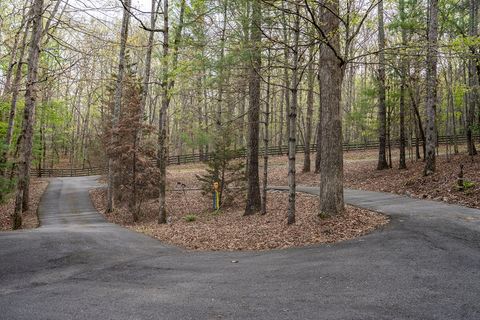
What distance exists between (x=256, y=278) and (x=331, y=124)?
4408 millimetres

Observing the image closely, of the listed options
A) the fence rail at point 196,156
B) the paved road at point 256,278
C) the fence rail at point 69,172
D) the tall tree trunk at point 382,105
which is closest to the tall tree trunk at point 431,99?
the tall tree trunk at point 382,105

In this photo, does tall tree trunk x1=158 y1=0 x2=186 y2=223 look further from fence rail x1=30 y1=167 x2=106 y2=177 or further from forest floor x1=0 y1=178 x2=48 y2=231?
fence rail x1=30 y1=167 x2=106 y2=177

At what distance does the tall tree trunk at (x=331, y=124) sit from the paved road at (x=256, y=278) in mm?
1382

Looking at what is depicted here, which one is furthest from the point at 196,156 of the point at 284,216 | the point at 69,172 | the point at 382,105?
the point at 284,216

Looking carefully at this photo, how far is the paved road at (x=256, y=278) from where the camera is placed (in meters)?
4.12

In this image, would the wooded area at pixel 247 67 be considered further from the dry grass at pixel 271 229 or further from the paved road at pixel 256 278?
the paved road at pixel 256 278

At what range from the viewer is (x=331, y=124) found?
27.5 ft

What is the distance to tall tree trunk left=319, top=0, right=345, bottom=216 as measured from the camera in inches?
328

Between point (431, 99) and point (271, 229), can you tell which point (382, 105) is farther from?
point (271, 229)

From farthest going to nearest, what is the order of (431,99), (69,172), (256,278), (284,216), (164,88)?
(69,172) < (431,99) < (164,88) < (284,216) < (256,278)

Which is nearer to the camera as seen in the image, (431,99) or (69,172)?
(431,99)

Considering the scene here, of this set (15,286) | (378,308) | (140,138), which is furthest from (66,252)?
(140,138)

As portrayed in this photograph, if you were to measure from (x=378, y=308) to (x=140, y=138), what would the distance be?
14.8m

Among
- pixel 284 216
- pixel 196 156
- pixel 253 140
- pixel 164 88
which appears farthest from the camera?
pixel 196 156
